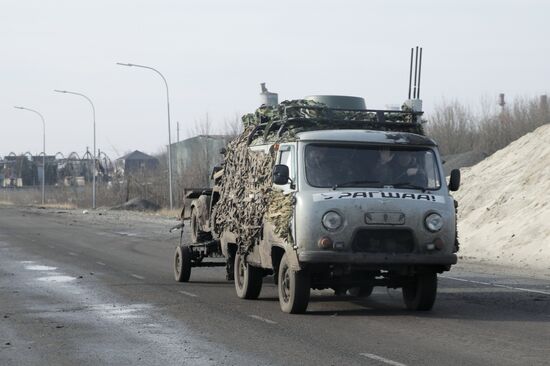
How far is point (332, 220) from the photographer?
1348cm

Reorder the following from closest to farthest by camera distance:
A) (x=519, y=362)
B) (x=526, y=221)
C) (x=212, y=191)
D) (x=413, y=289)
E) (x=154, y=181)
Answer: (x=519, y=362) → (x=413, y=289) → (x=212, y=191) → (x=526, y=221) → (x=154, y=181)

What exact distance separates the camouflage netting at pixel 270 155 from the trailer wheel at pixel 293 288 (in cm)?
47

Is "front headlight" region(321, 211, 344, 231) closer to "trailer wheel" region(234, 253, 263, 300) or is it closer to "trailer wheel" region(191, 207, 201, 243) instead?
"trailer wheel" region(234, 253, 263, 300)

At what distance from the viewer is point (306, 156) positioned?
1423 centimetres

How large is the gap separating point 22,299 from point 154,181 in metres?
66.7

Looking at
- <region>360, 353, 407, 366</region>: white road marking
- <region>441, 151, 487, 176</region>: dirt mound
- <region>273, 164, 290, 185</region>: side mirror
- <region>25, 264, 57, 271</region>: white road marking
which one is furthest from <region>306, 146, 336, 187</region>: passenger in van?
<region>441, 151, 487, 176</region>: dirt mound

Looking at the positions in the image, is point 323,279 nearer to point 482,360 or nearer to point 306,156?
point 306,156

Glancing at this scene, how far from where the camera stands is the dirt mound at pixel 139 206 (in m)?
74.8

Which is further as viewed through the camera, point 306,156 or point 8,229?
point 8,229

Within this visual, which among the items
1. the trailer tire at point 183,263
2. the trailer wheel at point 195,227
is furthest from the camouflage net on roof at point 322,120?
the trailer tire at point 183,263

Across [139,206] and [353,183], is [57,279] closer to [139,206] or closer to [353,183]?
[353,183]

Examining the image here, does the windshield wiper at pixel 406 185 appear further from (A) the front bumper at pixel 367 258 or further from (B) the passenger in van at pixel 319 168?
(A) the front bumper at pixel 367 258

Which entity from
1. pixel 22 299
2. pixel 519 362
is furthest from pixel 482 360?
pixel 22 299

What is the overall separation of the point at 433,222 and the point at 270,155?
2.71 metres
